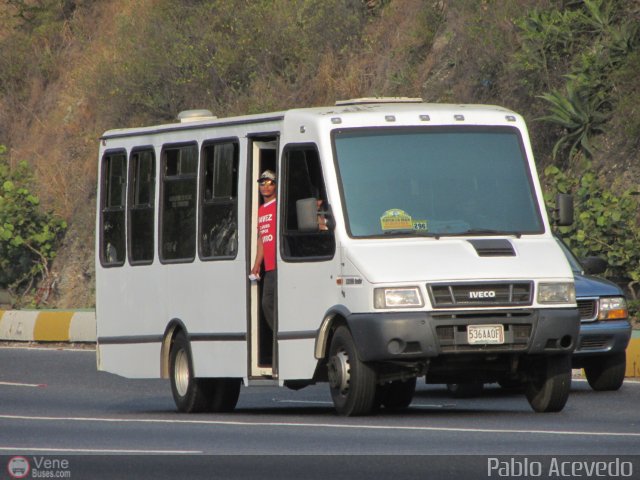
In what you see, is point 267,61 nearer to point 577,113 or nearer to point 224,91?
point 224,91

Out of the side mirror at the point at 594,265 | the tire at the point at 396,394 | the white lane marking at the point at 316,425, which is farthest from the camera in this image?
the side mirror at the point at 594,265

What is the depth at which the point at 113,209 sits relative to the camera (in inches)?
736

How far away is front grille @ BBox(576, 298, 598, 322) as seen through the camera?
58.3ft

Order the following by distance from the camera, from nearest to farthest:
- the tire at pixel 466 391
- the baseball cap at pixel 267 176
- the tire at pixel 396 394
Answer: the baseball cap at pixel 267 176
the tire at pixel 396 394
the tire at pixel 466 391

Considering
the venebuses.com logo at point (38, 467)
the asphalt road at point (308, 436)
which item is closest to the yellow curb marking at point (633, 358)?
the asphalt road at point (308, 436)

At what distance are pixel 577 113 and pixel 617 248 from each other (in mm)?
2881

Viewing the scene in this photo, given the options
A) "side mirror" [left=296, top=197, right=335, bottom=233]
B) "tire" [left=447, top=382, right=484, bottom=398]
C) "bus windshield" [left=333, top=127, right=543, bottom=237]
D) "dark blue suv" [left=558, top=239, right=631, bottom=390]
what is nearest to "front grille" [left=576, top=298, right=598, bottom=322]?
"dark blue suv" [left=558, top=239, right=631, bottom=390]

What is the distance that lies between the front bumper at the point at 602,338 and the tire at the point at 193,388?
10.9 ft

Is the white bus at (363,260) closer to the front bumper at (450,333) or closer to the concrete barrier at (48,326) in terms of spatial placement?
the front bumper at (450,333)

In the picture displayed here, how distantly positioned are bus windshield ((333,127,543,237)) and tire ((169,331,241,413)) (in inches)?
109

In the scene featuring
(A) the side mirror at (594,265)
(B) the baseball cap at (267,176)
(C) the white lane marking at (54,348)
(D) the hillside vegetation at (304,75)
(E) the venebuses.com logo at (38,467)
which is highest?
(D) the hillside vegetation at (304,75)

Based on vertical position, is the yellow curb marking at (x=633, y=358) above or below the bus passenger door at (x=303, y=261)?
below

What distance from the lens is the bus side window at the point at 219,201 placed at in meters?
16.4

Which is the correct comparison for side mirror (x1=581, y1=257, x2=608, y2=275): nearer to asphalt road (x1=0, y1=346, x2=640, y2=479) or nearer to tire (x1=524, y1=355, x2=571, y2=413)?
asphalt road (x1=0, y1=346, x2=640, y2=479)
